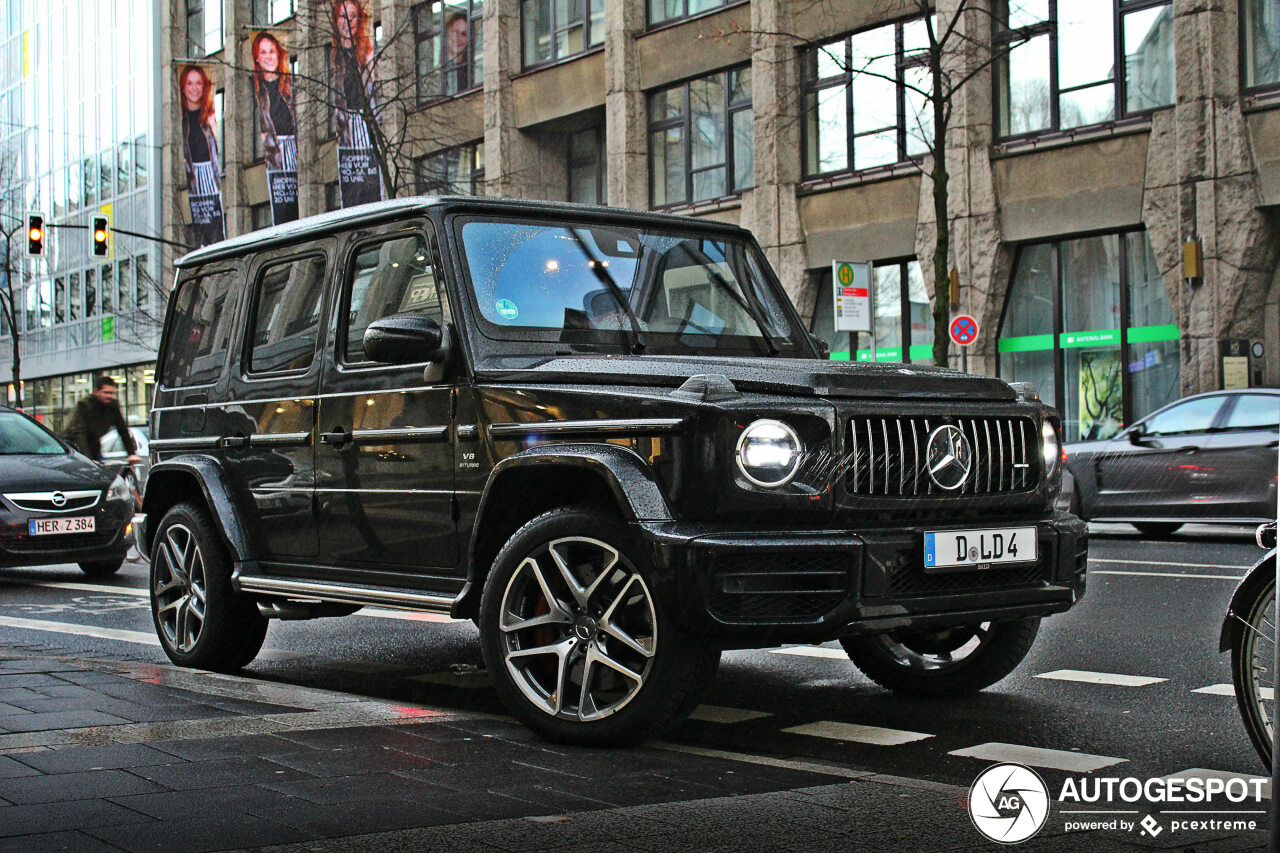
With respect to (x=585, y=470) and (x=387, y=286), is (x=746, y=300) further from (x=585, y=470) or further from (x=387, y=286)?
(x=585, y=470)

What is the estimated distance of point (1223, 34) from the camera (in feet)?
71.9

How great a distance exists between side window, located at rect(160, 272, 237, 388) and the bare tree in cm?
1349

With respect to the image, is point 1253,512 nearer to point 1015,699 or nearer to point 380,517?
point 1015,699

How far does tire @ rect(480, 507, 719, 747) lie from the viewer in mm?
5090

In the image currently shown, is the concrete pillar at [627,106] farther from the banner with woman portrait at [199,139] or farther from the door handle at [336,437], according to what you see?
the door handle at [336,437]

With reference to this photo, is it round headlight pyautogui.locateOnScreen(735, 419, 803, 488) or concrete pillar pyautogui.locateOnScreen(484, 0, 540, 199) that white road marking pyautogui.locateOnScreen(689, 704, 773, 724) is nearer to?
round headlight pyautogui.locateOnScreen(735, 419, 803, 488)

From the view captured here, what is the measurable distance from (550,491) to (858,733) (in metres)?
1.45

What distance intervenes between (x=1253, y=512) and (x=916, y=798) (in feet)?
38.1

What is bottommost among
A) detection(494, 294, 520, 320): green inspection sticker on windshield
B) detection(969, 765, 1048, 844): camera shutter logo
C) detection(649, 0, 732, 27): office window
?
detection(969, 765, 1048, 844): camera shutter logo

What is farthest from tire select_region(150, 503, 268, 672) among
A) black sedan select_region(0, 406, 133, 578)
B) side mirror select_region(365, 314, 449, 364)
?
black sedan select_region(0, 406, 133, 578)

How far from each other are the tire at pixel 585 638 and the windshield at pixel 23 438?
9.75 metres

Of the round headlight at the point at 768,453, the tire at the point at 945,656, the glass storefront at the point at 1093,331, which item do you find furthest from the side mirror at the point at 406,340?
the glass storefront at the point at 1093,331

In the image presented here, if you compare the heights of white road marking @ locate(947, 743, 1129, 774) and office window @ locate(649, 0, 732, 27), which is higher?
office window @ locate(649, 0, 732, 27)

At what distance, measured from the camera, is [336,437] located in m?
6.64
